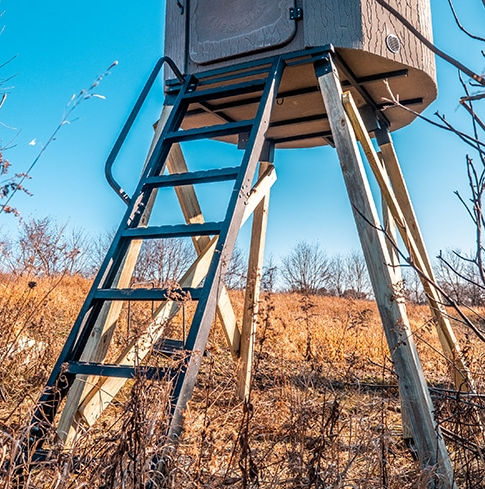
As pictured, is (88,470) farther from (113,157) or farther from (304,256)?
(304,256)

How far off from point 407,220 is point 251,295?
5.20 feet

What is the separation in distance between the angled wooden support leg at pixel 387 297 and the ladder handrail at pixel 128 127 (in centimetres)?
115

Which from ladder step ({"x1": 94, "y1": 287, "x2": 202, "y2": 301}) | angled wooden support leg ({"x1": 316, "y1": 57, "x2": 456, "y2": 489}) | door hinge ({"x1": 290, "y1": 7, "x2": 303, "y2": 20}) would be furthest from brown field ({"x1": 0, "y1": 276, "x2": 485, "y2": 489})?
door hinge ({"x1": 290, "y1": 7, "x2": 303, "y2": 20})

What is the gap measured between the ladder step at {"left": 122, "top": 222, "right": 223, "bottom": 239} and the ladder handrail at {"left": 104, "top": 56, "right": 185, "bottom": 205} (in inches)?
14.6

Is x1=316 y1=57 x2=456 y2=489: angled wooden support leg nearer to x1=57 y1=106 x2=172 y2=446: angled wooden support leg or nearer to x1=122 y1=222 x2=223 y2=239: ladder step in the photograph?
x1=122 y1=222 x2=223 y2=239: ladder step

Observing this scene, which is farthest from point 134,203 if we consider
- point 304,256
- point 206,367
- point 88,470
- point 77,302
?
point 304,256

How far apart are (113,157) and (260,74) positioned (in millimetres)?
1263

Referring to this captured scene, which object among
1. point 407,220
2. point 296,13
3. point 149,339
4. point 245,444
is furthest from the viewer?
point 407,220

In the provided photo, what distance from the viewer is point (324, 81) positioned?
3088mm

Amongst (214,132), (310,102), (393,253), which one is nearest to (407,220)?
(393,253)

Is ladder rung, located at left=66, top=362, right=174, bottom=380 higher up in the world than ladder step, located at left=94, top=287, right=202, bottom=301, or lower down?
lower down

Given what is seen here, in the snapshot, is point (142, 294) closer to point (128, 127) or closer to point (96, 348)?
point (96, 348)

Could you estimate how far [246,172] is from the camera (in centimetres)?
272

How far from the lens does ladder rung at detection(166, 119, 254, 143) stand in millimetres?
2910
